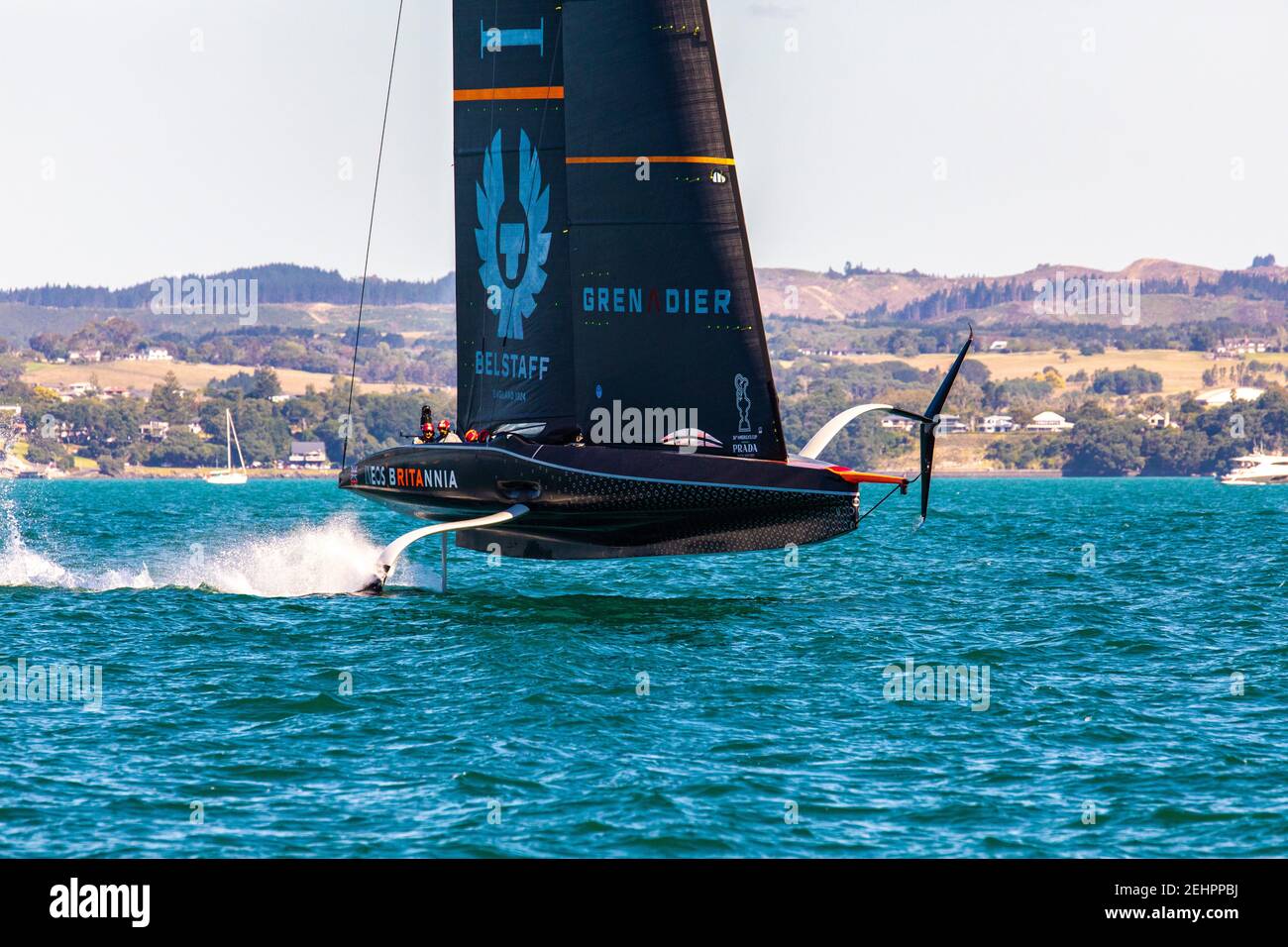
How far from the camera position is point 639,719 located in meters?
16.4

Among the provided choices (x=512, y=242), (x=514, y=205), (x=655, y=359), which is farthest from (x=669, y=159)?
(x=512, y=242)

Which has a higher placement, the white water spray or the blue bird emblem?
the blue bird emblem

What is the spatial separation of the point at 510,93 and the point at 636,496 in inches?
309

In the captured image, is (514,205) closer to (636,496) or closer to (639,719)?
(636,496)

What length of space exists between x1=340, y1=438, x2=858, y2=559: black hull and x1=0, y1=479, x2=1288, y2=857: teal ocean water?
144 centimetres

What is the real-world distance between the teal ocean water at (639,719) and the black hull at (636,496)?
1.44m

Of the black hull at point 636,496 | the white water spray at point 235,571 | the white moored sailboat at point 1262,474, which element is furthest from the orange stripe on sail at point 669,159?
the white moored sailboat at point 1262,474

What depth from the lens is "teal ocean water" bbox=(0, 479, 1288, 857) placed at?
12.2m

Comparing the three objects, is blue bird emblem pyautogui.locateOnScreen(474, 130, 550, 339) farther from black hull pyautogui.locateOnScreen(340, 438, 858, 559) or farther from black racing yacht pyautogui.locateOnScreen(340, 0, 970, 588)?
black hull pyautogui.locateOnScreen(340, 438, 858, 559)

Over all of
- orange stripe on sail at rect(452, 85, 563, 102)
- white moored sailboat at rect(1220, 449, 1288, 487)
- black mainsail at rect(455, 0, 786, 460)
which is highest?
orange stripe on sail at rect(452, 85, 563, 102)

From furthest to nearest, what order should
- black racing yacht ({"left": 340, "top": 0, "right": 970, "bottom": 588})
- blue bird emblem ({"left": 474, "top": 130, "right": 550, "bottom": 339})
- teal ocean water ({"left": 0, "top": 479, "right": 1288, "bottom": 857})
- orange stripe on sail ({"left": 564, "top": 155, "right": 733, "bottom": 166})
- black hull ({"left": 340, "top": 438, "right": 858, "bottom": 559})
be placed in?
blue bird emblem ({"left": 474, "top": 130, "right": 550, "bottom": 339}) → orange stripe on sail ({"left": 564, "top": 155, "right": 733, "bottom": 166}) → black racing yacht ({"left": 340, "top": 0, "right": 970, "bottom": 588}) → black hull ({"left": 340, "top": 438, "right": 858, "bottom": 559}) → teal ocean water ({"left": 0, "top": 479, "right": 1288, "bottom": 857})

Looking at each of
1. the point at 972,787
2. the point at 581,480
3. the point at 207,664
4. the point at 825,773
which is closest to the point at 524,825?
the point at 825,773

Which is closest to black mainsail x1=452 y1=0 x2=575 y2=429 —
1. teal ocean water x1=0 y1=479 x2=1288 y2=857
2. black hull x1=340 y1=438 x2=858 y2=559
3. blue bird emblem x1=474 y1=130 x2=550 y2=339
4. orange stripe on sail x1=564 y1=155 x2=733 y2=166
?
blue bird emblem x1=474 y1=130 x2=550 y2=339

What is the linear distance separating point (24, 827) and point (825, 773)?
6.69m
